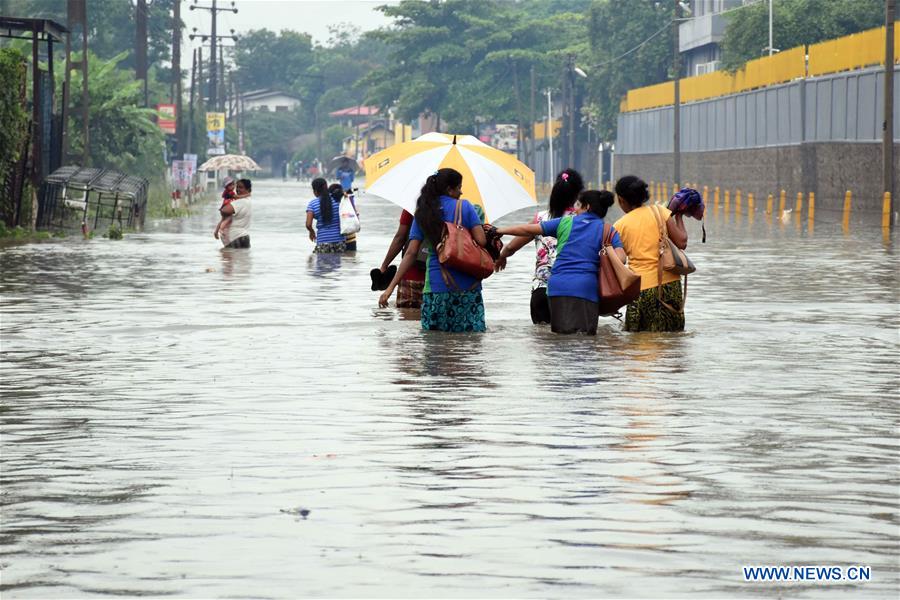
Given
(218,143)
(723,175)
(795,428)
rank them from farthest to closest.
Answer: (218,143)
(723,175)
(795,428)

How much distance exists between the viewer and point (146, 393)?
11781 mm

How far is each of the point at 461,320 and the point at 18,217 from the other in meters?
23.6

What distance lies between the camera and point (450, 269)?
1512 cm

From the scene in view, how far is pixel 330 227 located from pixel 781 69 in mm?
42274

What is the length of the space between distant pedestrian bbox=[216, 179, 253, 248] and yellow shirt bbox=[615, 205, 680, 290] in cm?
1642

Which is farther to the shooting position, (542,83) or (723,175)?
(542,83)

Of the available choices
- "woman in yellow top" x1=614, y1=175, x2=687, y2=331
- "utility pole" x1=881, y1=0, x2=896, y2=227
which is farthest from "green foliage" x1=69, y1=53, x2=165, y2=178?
"woman in yellow top" x1=614, y1=175, x2=687, y2=331

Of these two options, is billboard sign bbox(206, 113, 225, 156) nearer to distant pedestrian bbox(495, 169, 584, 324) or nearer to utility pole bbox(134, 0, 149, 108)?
utility pole bbox(134, 0, 149, 108)

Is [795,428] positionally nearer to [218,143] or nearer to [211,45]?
[218,143]

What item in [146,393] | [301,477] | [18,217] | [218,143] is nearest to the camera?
[301,477]

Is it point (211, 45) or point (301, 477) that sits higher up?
point (211, 45)

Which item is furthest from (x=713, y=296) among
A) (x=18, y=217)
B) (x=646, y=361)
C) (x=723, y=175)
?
(x=723, y=175)

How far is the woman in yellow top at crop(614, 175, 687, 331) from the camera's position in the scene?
50.6 feet

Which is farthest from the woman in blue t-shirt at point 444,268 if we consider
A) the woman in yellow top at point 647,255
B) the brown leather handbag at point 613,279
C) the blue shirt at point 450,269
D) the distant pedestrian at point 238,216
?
the distant pedestrian at point 238,216
